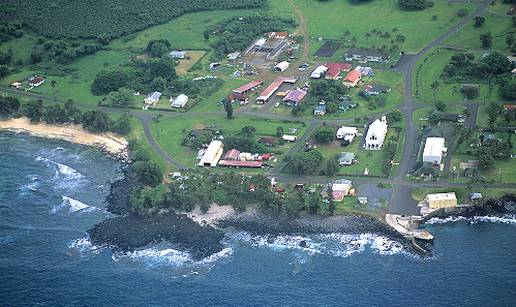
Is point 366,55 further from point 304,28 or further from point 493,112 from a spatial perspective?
point 493,112

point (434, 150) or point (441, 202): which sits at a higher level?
point (434, 150)

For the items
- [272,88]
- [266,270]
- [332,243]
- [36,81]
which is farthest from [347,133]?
[36,81]

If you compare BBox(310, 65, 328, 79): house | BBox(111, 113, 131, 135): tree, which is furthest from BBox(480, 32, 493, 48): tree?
BBox(111, 113, 131, 135): tree

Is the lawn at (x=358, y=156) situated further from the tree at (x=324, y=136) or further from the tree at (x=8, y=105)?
the tree at (x=8, y=105)

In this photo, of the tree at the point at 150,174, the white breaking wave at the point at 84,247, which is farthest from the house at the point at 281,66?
the white breaking wave at the point at 84,247

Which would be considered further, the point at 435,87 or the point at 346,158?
the point at 435,87

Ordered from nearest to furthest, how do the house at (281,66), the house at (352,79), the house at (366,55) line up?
the house at (352,79)
the house at (366,55)
the house at (281,66)
